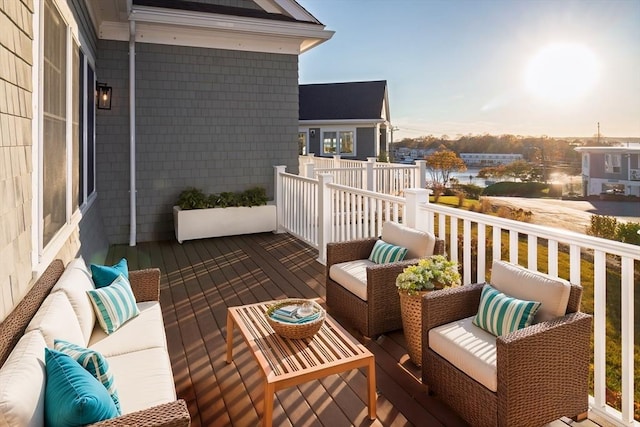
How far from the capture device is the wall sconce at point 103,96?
646cm

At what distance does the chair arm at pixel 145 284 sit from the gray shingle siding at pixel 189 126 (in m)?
4.37

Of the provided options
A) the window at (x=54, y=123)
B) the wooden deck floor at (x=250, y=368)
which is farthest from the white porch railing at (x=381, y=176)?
the window at (x=54, y=123)

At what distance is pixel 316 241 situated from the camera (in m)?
6.32

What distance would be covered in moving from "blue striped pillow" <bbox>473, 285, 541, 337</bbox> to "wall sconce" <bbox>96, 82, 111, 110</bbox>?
599cm

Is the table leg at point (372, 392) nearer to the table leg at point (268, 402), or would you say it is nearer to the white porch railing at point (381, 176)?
the table leg at point (268, 402)

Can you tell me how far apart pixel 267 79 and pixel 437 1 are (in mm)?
20975

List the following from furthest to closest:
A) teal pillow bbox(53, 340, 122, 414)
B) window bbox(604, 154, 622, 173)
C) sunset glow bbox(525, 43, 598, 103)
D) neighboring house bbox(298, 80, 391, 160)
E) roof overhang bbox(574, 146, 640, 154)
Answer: sunset glow bbox(525, 43, 598, 103)
neighboring house bbox(298, 80, 391, 160)
window bbox(604, 154, 622, 173)
roof overhang bbox(574, 146, 640, 154)
teal pillow bbox(53, 340, 122, 414)

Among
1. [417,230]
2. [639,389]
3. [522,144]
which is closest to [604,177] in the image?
[522,144]

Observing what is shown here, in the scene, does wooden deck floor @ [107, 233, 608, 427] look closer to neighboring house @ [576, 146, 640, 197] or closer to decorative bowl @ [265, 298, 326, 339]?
decorative bowl @ [265, 298, 326, 339]

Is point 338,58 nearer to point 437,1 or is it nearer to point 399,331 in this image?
point 437,1

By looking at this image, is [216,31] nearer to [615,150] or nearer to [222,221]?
[222,221]

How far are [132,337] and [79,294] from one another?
15.1 inches

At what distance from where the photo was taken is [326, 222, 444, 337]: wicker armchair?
3.36 m

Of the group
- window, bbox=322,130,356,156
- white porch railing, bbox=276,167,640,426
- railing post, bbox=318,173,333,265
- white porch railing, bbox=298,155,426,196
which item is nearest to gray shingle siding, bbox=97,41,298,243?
white porch railing, bbox=276,167,640,426
